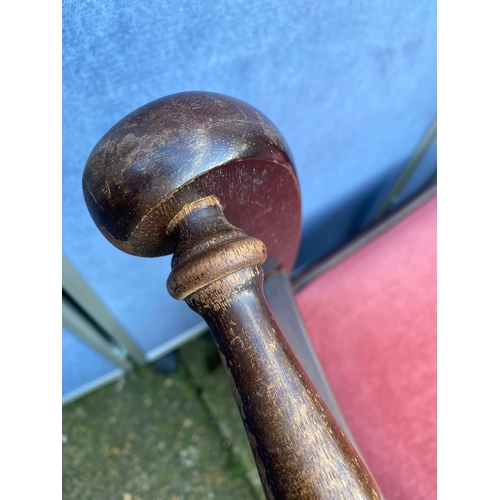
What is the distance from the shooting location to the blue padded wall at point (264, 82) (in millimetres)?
319

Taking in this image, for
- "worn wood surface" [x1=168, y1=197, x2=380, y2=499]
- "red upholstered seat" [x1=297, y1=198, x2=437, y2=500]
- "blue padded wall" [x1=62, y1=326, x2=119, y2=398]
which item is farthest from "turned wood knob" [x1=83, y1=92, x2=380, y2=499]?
"blue padded wall" [x1=62, y1=326, x2=119, y2=398]

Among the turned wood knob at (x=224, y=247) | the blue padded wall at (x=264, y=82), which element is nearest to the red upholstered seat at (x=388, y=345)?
the blue padded wall at (x=264, y=82)

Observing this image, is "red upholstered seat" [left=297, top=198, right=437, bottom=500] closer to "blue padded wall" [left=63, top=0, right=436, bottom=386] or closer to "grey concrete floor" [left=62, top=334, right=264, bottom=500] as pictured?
"blue padded wall" [left=63, top=0, right=436, bottom=386]

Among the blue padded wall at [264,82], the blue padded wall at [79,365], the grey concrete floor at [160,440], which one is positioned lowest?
the grey concrete floor at [160,440]

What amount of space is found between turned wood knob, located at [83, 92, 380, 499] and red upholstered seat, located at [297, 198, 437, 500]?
0.34 m

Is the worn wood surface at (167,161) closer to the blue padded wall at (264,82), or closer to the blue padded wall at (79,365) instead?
the blue padded wall at (264,82)

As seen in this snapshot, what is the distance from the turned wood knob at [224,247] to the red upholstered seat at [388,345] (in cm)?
34

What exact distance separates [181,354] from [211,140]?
81 centimetres

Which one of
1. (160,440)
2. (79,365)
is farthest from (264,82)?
(160,440)

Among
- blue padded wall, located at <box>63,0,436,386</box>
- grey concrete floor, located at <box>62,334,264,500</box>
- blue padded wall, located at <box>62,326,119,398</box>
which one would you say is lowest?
grey concrete floor, located at <box>62,334,264,500</box>

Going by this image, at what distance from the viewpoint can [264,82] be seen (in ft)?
1.41

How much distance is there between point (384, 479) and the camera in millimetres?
476

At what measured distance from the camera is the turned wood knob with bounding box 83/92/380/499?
19cm

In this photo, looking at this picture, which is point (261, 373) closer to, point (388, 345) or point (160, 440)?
point (388, 345)
